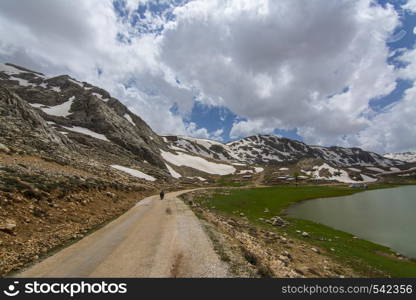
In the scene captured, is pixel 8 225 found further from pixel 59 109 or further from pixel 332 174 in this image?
pixel 332 174

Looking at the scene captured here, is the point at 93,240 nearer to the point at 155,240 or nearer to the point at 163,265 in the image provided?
the point at 155,240

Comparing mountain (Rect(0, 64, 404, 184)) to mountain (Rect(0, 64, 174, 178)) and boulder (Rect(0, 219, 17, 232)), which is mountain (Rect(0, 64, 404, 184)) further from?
boulder (Rect(0, 219, 17, 232))

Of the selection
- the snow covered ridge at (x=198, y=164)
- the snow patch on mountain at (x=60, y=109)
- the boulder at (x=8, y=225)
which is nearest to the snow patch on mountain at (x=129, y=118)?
the snow covered ridge at (x=198, y=164)

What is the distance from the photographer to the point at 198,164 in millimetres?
163125

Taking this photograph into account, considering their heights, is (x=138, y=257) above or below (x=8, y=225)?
below

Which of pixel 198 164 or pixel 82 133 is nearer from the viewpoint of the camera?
pixel 82 133

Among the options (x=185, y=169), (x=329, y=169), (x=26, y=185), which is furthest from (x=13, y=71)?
(x=329, y=169)

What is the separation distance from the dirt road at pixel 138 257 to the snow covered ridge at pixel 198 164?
130132 mm

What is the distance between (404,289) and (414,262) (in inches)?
576

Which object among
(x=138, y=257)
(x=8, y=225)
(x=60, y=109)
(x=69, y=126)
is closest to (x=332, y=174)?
(x=69, y=126)

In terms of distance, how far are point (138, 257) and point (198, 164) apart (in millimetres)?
152599

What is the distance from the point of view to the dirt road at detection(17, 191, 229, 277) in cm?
905

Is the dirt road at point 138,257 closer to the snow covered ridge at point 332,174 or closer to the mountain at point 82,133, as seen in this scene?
the mountain at point 82,133

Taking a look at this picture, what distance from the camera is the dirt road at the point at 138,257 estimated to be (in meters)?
9.05
